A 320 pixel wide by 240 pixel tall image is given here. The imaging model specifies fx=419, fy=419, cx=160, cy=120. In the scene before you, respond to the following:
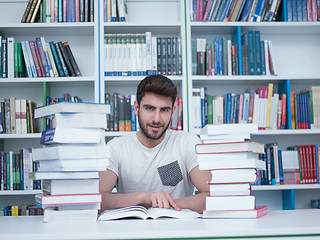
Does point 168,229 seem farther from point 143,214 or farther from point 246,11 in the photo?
point 246,11

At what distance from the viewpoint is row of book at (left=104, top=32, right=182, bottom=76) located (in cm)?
294

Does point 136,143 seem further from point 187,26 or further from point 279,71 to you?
point 279,71

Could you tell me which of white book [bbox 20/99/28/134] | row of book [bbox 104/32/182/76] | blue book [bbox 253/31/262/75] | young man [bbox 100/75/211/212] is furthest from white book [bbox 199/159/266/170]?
white book [bbox 20/99/28/134]

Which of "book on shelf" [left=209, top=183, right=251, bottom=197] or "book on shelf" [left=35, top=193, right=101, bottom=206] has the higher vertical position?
"book on shelf" [left=209, top=183, right=251, bottom=197]

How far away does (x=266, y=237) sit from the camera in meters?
1.08

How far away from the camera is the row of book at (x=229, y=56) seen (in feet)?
9.78

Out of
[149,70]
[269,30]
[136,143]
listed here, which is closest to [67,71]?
[149,70]

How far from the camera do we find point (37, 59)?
2949 mm

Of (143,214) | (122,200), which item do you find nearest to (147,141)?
(122,200)

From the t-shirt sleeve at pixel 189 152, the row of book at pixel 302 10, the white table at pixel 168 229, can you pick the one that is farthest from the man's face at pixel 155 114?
the row of book at pixel 302 10

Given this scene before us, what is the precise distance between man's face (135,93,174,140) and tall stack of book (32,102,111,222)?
67cm

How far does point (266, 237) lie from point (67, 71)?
219 cm

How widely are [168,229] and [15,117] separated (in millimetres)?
2097

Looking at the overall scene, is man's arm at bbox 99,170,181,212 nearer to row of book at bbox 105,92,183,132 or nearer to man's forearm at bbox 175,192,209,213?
man's forearm at bbox 175,192,209,213
